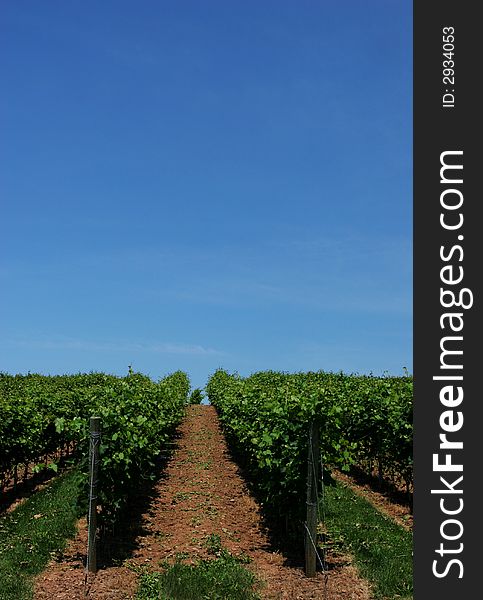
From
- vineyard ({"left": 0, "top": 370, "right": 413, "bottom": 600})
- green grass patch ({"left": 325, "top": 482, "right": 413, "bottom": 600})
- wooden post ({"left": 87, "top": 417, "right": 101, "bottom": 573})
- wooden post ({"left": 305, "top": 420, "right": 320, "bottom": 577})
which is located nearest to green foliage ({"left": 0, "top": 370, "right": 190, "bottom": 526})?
vineyard ({"left": 0, "top": 370, "right": 413, "bottom": 600})

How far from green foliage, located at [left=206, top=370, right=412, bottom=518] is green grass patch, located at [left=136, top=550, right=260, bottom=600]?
154 cm

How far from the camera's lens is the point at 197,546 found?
10359 mm

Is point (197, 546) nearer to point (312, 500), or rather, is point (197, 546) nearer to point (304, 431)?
point (312, 500)

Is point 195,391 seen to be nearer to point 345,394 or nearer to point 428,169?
point 345,394

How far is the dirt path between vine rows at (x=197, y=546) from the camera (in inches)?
340

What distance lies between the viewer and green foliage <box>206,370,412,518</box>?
9.79 metres

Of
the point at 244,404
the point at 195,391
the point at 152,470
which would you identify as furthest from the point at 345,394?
the point at 195,391

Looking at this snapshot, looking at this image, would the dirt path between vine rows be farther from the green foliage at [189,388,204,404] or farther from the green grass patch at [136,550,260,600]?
the green foliage at [189,388,204,404]

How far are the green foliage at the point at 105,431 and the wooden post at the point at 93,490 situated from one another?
29 centimetres

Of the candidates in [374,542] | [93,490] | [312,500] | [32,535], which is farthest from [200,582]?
[32,535]

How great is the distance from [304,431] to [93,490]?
3.52 m

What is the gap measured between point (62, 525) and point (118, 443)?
246 centimetres

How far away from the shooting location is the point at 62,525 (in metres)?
11.6

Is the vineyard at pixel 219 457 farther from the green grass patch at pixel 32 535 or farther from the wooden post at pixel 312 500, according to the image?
the wooden post at pixel 312 500
